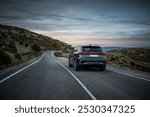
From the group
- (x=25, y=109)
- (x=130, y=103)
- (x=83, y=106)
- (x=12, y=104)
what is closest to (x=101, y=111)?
(x=83, y=106)

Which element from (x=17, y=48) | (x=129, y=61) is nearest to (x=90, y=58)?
(x=129, y=61)

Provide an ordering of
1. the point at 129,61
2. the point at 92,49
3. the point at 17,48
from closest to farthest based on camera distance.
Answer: the point at 92,49
the point at 129,61
the point at 17,48

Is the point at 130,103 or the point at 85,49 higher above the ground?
the point at 85,49

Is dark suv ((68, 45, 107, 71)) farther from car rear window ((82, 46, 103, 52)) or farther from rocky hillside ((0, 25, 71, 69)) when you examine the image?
rocky hillside ((0, 25, 71, 69))

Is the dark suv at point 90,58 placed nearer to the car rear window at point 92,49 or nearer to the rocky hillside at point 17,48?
the car rear window at point 92,49

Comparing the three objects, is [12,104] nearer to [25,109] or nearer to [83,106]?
[25,109]

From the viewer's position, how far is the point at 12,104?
6871 millimetres

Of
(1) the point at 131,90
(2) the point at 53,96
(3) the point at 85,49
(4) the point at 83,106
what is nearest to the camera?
(4) the point at 83,106

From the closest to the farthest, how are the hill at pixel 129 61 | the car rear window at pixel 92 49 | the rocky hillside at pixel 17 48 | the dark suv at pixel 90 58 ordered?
the dark suv at pixel 90 58, the car rear window at pixel 92 49, the rocky hillside at pixel 17 48, the hill at pixel 129 61

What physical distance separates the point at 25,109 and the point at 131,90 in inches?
175

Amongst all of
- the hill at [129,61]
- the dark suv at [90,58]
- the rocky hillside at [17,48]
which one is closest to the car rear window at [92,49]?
the dark suv at [90,58]

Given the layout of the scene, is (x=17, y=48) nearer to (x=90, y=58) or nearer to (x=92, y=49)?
(x=92, y=49)

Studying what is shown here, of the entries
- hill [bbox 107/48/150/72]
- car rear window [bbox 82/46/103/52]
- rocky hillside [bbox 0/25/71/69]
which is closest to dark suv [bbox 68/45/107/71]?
car rear window [bbox 82/46/103/52]

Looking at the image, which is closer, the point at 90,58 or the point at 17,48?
the point at 90,58
